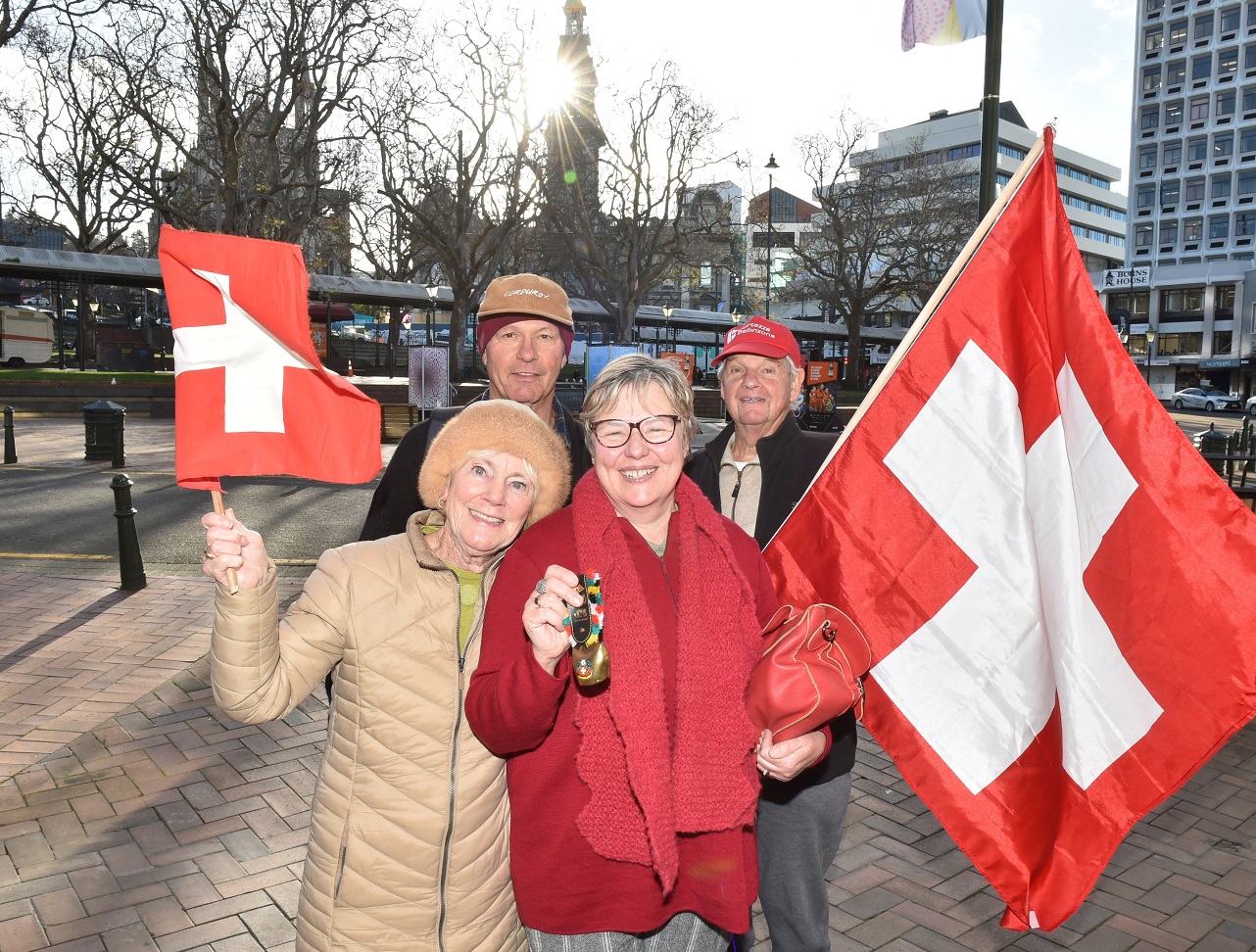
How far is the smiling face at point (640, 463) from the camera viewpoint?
2309 mm

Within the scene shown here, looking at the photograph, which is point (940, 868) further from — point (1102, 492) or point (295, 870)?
point (295, 870)

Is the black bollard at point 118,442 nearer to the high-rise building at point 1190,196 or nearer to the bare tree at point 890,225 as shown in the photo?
the bare tree at point 890,225

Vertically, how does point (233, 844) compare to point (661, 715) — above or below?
below

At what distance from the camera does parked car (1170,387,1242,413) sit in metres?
48.7

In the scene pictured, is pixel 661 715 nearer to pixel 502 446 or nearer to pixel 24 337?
pixel 502 446

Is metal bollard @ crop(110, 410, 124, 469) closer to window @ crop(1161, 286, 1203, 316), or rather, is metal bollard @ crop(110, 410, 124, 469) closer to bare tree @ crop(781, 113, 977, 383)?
bare tree @ crop(781, 113, 977, 383)

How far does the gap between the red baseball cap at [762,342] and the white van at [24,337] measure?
124 feet

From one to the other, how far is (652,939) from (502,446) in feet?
4.12

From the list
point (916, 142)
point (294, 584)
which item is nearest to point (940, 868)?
point (294, 584)

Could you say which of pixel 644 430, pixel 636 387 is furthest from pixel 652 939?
pixel 636 387

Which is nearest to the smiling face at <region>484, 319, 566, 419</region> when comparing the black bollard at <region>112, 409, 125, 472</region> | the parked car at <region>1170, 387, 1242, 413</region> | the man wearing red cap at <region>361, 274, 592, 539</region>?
the man wearing red cap at <region>361, 274, 592, 539</region>

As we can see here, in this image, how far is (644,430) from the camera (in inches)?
91.5

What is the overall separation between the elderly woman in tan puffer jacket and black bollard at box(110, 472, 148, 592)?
6.94 metres

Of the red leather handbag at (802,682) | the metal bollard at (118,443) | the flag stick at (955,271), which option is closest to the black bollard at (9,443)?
the metal bollard at (118,443)
